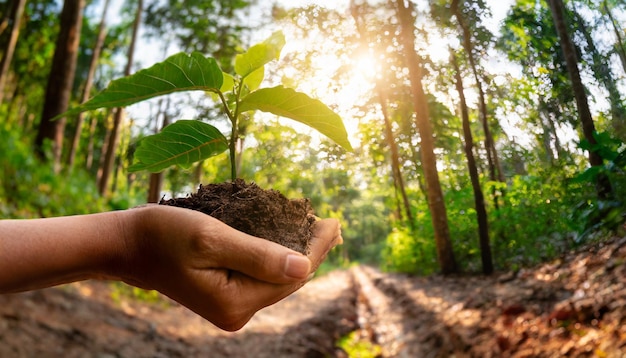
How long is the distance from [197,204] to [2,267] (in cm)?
28

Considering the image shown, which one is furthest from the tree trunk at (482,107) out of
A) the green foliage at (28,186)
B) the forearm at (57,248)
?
the green foliage at (28,186)

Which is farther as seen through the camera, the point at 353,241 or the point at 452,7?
the point at 353,241

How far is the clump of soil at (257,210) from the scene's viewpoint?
0.65 m

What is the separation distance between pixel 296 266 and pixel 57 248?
0.36m

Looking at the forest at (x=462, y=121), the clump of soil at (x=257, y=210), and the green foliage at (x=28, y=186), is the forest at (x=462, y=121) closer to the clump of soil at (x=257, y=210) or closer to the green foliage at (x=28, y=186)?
the clump of soil at (x=257, y=210)

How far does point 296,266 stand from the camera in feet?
1.87

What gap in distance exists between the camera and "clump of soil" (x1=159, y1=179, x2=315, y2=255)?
25.7 inches

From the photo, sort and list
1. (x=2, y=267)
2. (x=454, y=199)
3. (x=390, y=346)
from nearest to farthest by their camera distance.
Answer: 1. (x=2, y=267)
2. (x=454, y=199)
3. (x=390, y=346)

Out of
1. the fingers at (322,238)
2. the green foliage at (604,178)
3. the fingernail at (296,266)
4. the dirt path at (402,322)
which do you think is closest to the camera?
the fingernail at (296,266)

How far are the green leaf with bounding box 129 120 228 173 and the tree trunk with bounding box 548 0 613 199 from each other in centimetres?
87

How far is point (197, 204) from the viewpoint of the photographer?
0.71 meters

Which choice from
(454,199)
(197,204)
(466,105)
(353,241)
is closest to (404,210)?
(454,199)

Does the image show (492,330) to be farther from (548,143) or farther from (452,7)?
(452,7)

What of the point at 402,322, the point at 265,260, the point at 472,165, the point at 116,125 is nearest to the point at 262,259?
the point at 265,260
